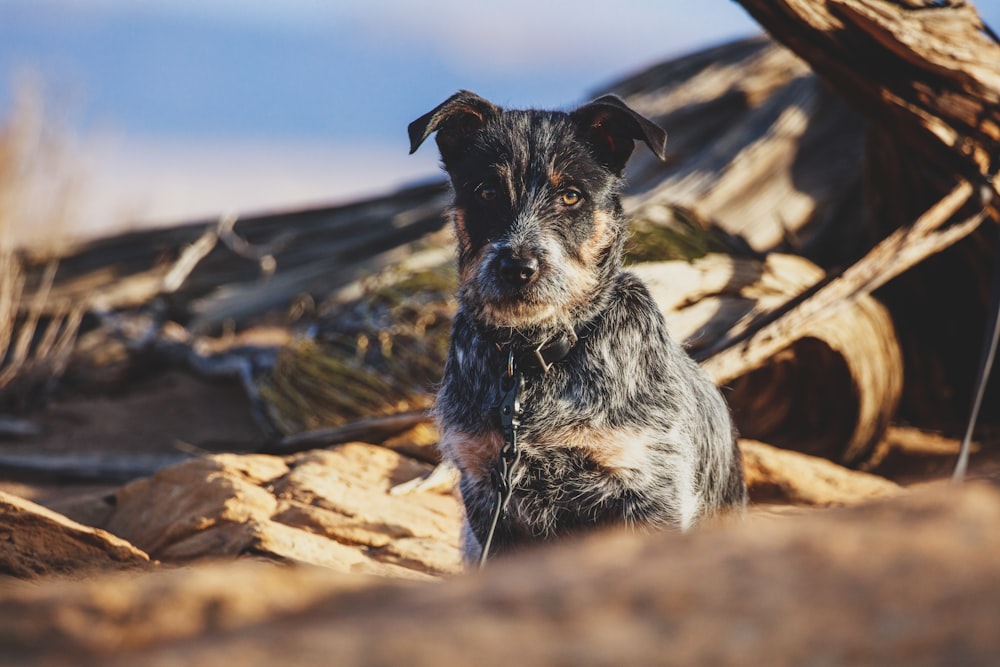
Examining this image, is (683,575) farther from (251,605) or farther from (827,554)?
(251,605)

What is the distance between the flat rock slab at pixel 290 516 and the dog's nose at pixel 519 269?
5.53 feet

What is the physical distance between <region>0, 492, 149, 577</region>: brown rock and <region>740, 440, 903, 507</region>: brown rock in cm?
402

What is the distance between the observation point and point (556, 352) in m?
4.56

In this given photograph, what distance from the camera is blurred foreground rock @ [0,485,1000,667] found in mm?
1702

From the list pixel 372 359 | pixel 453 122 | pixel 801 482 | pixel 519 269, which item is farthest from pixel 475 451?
pixel 372 359

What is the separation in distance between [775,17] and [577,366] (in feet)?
10.2

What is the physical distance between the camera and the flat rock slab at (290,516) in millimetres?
5227

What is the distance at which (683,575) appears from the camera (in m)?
1.89

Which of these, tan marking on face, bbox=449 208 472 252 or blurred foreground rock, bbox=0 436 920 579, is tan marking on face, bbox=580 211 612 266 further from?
blurred foreground rock, bbox=0 436 920 579

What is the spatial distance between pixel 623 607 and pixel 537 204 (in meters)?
2.90

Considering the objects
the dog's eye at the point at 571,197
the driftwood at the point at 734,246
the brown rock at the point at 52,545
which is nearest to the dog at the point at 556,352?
the dog's eye at the point at 571,197

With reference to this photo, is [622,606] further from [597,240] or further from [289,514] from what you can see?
[289,514]

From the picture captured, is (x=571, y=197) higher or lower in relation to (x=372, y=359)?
higher

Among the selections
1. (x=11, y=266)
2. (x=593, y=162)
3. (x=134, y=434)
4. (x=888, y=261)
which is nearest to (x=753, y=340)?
(x=888, y=261)
